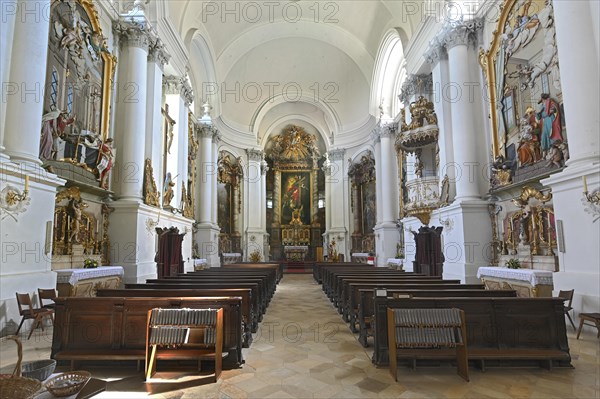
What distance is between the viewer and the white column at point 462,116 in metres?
9.03

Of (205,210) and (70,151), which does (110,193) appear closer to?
(70,151)

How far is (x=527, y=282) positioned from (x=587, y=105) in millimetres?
3021

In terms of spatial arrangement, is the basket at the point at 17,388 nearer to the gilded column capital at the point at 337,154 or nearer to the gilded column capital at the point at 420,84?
the gilded column capital at the point at 420,84

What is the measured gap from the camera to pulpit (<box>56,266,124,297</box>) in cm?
627

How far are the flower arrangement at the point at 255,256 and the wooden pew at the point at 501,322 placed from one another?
1772cm

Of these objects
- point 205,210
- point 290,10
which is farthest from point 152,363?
point 290,10

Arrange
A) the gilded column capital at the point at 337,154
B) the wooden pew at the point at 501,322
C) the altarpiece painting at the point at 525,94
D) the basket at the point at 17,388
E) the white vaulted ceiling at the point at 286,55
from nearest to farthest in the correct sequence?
the basket at the point at 17,388 < the wooden pew at the point at 501,322 < the altarpiece painting at the point at 525,94 < the white vaulted ceiling at the point at 286,55 < the gilded column capital at the point at 337,154

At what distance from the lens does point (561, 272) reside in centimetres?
566

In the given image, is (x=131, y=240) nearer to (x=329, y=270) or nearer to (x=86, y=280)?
(x=86, y=280)

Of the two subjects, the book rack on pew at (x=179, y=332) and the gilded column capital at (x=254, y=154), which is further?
the gilded column capital at (x=254, y=154)

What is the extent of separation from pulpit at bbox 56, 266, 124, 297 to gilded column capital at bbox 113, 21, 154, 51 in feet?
19.3

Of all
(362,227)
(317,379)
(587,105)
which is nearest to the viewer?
(317,379)

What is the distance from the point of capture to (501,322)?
4020 millimetres

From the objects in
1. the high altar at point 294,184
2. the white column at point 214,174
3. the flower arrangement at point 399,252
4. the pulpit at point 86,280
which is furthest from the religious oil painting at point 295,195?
the pulpit at point 86,280
